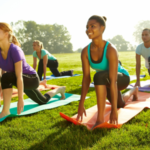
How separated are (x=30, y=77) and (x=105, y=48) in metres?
1.56

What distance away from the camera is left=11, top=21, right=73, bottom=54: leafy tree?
5769cm

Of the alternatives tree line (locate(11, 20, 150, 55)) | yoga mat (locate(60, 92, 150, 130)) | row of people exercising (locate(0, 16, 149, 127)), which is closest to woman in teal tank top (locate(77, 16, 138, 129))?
row of people exercising (locate(0, 16, 149, 127))

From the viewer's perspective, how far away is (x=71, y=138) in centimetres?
244

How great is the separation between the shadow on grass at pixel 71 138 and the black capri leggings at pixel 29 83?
1113 mm

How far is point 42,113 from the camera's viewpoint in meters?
3.59

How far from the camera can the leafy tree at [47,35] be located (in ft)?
189

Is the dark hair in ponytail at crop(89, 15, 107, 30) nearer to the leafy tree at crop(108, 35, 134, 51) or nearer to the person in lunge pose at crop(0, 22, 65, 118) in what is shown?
the person in lunge pose at crop(0, 22, 65, 118)

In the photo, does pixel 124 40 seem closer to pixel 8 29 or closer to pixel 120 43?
pixel 120 43

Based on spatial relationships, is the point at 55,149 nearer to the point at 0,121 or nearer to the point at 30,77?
the point at 0,121

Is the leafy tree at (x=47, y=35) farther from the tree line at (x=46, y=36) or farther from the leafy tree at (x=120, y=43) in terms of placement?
the leafy tree at (x=120, y=43)

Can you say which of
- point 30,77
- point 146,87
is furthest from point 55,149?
point 146,87

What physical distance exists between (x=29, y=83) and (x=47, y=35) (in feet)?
201

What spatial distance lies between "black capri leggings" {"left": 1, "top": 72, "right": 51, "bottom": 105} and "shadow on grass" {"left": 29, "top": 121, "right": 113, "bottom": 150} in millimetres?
1113

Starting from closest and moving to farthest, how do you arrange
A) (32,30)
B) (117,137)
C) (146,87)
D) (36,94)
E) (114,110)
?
(117,137)
(114,110)
(36,94)
(146,87)
(32,30)
